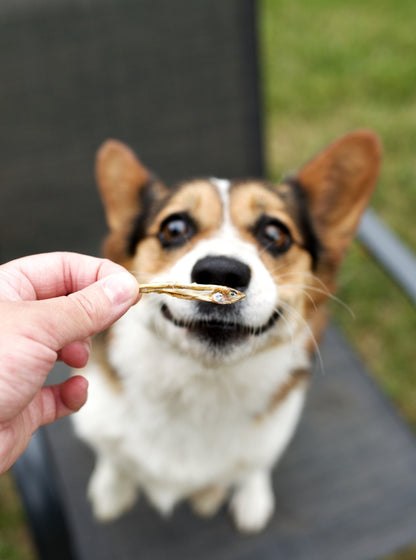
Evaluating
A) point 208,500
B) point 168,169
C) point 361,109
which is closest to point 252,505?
point 208,500

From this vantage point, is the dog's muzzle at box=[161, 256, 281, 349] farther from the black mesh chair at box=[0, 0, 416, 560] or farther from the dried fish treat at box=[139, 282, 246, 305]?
the black mesh chair at box=[0, 0, 416, 560]

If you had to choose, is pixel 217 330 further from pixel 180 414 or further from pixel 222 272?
pixel 180 414

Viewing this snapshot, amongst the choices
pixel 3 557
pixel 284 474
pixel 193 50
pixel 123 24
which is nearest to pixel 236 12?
pixel 193 50

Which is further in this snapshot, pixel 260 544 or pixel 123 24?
pixel 123 24

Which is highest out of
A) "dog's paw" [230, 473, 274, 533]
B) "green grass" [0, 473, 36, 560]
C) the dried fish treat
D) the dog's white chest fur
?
the dried fish treat

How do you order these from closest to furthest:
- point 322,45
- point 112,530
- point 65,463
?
1. point 112,530
2. point 65,463
3. point 322,45

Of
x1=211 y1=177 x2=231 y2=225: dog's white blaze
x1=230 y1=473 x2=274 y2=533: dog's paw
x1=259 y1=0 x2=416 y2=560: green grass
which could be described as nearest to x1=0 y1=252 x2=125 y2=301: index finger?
x1=211 y1=177 x2=231 y2=225: dog's white blaze

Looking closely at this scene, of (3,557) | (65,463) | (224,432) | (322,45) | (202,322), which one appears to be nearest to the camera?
(202,322)

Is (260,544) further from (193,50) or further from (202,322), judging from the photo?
(193,50)

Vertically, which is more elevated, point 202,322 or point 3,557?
point 202,322
